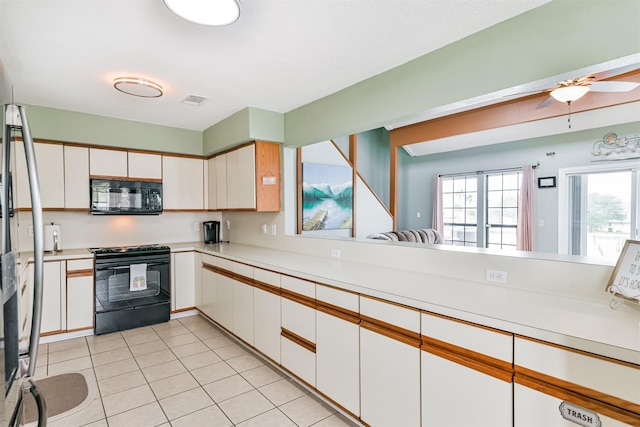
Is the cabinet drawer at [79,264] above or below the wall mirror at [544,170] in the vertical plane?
below

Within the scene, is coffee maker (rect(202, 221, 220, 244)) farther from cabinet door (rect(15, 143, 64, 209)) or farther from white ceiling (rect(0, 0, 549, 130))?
white ceiling (rect(0, 0, 549, 130))

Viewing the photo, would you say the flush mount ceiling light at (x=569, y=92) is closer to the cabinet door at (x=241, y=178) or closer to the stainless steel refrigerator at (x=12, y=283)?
the cabinet door at (x=241, y=178)

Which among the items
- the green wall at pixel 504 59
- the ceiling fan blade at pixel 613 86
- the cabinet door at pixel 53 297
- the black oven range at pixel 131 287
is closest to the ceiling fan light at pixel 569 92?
the ceiling fan blade at pixel 613 86

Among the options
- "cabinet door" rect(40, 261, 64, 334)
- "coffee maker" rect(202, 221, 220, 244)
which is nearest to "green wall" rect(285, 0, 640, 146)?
"coffee maker" rect(202, 221, 220, 244)

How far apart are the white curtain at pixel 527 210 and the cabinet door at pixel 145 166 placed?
6248 millimetres

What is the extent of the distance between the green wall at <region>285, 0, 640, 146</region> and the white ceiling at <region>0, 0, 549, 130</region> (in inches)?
3.2

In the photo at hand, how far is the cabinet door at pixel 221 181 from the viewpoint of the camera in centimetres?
411

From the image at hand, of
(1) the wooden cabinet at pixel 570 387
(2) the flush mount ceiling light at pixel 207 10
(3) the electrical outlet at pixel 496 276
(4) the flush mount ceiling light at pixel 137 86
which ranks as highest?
(4) the flush mount ceiling light at pixel 137 86

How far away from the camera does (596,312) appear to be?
4.57 feet

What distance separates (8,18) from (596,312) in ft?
10.9

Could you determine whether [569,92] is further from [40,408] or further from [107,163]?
[107,163]

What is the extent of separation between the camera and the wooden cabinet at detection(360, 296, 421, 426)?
1632mm

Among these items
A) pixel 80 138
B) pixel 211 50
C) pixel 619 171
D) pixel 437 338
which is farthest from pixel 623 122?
pixel 80 138

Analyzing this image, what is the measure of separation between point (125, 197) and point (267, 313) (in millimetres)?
2421
